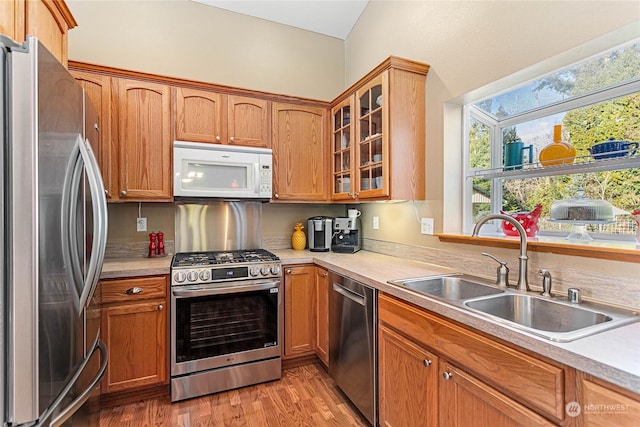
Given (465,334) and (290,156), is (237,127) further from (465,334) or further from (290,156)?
(465,334)

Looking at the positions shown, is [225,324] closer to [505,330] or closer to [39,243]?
[39,243]

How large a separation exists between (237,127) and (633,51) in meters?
2.40

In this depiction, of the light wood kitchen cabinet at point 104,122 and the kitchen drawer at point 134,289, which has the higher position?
the light wood kitchen cabinet at point 104,122

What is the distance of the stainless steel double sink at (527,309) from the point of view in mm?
1050

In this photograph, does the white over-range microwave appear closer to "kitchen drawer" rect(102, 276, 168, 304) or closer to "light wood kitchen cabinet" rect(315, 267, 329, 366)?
"kitchen drawer" rect(102, 276, 168, 304)

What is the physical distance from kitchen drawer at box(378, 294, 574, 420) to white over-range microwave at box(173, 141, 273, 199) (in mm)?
1595

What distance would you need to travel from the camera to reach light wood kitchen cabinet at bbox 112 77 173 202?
2.32m

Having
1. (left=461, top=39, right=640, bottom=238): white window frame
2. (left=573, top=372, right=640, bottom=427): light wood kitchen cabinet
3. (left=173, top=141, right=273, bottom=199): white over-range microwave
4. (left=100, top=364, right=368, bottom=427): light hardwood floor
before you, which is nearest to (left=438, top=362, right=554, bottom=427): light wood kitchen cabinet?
(left=573, top=372, right=640, bottom=427): light wood kitchen cabinet

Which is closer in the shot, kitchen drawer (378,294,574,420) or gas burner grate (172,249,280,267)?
kitchen drawer (378,294,574,420)

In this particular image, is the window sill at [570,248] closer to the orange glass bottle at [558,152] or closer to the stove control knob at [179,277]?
the orange glass bottle at [558,152]

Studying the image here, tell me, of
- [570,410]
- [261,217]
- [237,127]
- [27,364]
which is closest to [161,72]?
[237,127]

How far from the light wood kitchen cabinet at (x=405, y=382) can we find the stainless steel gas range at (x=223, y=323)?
94cm

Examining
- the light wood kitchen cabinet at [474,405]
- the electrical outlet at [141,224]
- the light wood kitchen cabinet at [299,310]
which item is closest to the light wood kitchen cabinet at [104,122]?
the electrical outlet at [141,224]

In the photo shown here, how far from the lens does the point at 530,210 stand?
1.79 metres
